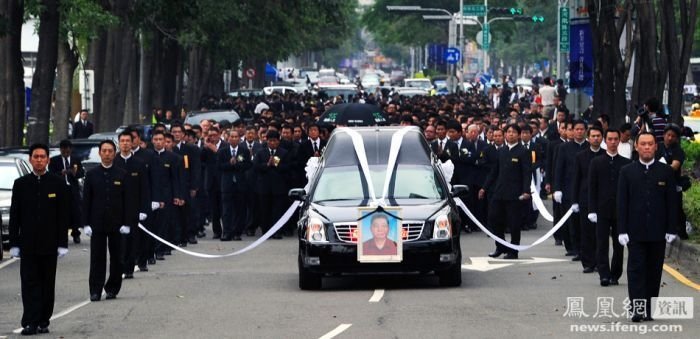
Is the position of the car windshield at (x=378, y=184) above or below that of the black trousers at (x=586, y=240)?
above

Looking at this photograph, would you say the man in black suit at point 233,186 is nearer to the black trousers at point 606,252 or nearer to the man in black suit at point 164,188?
the man in black suit at point 164,188

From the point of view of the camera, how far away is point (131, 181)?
1795cm

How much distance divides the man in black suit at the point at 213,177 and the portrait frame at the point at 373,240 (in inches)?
360

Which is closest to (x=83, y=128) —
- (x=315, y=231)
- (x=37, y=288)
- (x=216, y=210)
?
(x=216, y=210)

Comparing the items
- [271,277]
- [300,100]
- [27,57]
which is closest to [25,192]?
[271,277]

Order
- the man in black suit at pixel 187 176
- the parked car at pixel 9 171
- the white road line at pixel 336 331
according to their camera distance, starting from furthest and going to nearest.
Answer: the parked car at pixel 9 171, the man in black suit at pixel 187 176, the white road line at pixel 336 331

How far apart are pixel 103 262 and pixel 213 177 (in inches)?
375

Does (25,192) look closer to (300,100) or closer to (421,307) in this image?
(421,307)

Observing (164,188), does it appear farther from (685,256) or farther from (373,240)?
(685,256)

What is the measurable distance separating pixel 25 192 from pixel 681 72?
1991 centimetres

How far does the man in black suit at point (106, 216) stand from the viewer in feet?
57.6

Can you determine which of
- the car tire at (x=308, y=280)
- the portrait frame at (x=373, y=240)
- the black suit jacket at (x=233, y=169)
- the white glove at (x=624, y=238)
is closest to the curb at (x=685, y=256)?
the portrait frame at (x=373, y=240)

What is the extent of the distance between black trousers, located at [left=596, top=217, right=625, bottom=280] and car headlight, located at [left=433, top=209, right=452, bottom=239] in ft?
5.25

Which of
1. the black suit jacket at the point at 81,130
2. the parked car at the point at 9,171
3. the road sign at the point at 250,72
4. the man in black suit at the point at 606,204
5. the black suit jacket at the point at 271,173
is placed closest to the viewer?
the man in black suit at the point at 606,204
